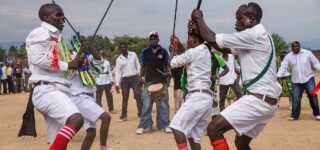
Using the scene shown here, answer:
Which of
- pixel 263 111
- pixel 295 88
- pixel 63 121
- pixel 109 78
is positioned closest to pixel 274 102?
pixel 263 111

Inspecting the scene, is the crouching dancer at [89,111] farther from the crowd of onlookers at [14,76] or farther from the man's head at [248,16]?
the crowd of onlookers at [14,76]

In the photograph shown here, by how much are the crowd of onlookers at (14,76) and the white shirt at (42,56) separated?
67.1 feet

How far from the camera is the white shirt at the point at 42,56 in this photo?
4637 millimetres

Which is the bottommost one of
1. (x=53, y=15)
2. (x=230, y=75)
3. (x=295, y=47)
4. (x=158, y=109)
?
(x=158, y=109)

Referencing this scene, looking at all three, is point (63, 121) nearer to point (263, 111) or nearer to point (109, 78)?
point (263, 111)

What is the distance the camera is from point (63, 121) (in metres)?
4.61

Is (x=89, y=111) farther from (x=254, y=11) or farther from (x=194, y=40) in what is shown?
(x=254, y=11)

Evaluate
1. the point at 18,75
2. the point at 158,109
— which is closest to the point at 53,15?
the point at 158,109

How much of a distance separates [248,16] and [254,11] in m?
0.09

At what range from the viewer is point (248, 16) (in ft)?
15.6

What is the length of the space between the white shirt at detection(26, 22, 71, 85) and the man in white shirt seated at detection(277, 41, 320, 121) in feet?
24.5

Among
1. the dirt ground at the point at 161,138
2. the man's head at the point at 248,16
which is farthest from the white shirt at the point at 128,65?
the man's head at the point at 248,16

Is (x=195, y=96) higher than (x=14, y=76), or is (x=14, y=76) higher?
(x=195, y=96)

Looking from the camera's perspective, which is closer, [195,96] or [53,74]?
[53,74]
